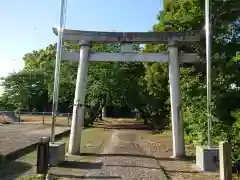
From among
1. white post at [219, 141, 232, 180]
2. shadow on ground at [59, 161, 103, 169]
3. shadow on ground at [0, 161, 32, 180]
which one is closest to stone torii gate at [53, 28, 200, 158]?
shadow on ground at [59, 161, 103, 169]

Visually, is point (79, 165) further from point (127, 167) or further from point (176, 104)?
point (176, 104)

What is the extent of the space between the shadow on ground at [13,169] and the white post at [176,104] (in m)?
4.90

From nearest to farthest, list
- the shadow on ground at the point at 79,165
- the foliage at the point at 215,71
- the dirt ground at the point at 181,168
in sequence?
the dirt ground at the point at 181,168 < the shadow on ground at the point at 79,165 < the foliage at the point at 215,71

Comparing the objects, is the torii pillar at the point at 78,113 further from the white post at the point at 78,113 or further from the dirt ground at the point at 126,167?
the dirt ground at the point at 126,167

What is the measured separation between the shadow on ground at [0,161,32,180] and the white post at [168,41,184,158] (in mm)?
4902

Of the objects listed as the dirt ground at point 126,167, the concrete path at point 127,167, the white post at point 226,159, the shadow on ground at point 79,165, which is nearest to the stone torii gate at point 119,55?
the dirt ground at point 126,167

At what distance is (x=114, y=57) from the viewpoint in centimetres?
1393

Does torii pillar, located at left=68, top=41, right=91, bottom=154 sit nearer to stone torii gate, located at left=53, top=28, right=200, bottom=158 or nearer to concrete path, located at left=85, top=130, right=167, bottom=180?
stone torii gate, located at left=53, top=28, right=200, bottom=158

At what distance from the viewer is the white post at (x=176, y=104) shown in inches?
520

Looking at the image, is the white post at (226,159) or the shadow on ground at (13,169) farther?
the shadow on ground at (13,169)

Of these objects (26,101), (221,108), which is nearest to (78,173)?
(221,108)

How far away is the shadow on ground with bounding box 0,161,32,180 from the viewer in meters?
9.05

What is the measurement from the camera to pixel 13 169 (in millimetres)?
10094

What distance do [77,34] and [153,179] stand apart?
655cm
